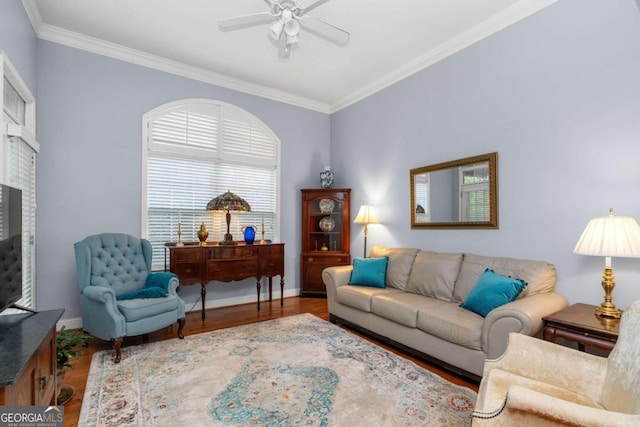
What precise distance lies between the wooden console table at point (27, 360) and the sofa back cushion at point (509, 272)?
299cm

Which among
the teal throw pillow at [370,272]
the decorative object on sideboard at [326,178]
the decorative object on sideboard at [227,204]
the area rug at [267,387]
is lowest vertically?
the area rug at [267,387]

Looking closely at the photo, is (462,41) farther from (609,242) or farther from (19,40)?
(19,40)

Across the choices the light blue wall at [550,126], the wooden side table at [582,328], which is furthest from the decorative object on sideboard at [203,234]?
the wooden side table at [582,328]

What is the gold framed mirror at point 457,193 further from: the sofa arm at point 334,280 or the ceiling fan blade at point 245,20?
the ceiling fan blade at point 245,20

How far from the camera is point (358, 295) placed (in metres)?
3.34

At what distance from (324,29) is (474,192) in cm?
215

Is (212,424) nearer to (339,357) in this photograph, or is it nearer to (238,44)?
(339,357)

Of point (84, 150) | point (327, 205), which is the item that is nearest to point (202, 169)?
point (84, 150)

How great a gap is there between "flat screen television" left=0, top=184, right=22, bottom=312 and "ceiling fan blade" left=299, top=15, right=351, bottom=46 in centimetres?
229

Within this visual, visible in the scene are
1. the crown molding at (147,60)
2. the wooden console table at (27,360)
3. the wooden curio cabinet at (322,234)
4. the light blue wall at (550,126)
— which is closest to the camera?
the wooden console table at (27,360)

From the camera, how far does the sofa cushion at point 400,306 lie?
278cm

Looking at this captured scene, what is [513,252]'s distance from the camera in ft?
9.83

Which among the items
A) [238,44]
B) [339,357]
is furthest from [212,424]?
[238,44]

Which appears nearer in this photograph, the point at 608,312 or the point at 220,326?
the point at 608,312
